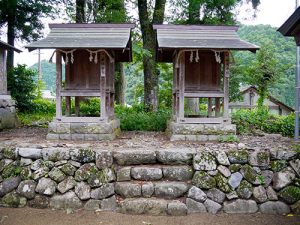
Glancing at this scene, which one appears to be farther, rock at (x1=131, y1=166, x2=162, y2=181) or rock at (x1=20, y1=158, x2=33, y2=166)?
rock at (x1=20, y1=158, x2=33, y2=166)

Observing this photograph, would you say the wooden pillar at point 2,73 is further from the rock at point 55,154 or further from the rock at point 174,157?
the rock at point 174,157

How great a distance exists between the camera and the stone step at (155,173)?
6.90 meters

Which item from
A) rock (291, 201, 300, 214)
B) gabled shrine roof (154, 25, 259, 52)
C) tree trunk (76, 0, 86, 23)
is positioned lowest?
rock (291, 201, 300, 214)

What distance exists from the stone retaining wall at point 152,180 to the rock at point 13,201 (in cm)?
2

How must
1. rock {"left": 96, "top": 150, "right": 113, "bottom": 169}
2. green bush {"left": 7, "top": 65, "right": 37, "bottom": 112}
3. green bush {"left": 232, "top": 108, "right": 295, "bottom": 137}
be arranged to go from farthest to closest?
1. green bush {"left": 7, "top": 65, "right": 37, "bottom": 112}
2. green bush {"left": 232, "top": 108, "right": 295, "bottom": 137}
3. rock {"left": 96, "top": 150, "right": 113, "bottom": 169}

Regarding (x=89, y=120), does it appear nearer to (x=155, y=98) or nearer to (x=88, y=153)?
(x=88, y=153)

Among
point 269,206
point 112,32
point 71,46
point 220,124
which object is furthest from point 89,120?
point 269,206

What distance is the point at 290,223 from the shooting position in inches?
241

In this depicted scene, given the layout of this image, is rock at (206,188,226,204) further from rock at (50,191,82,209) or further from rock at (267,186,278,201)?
rock at (50,191,82,209)

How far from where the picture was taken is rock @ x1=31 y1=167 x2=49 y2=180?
6.88 m

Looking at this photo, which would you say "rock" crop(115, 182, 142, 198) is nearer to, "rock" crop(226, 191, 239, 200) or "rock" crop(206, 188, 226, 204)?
"rock" crop(206, 188, 226, 204)

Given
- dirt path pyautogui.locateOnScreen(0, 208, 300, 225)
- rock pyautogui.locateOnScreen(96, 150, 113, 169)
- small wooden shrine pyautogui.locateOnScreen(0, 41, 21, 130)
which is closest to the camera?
dirt path pyautogui.locateOnScreen(0, 208, 300, 225)

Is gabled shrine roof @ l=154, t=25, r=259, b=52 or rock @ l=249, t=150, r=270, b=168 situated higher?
gabled shrine roof @ l=154, t=25, r=259, b=52

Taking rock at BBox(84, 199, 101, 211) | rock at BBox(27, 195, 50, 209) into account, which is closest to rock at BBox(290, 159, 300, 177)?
rock at BBox(84, 199, 101, 211)
